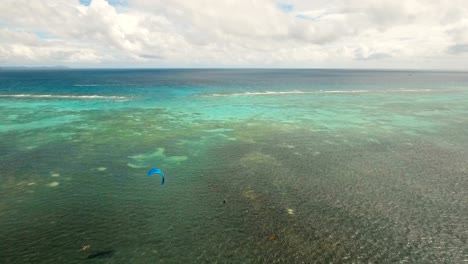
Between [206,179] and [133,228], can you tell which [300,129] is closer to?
[206,179]

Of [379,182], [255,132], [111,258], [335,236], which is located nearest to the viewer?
[111,258]

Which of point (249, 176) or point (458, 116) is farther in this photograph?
point (458, 116)

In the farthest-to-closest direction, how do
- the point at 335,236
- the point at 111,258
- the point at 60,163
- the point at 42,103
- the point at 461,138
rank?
the point at 42,103 < the point at 461,138 < the point at 60,163 < the point at 335,236 < the point at 111,258

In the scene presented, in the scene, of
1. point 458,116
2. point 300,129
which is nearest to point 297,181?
point 300,129

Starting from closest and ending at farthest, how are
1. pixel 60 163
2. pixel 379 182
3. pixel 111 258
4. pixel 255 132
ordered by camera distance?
pixel 111 258 → pixel 379 182 → pixel 60 163 → pixel 255 132

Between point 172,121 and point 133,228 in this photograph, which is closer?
point 133,228

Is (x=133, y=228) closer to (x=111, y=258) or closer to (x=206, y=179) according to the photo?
(x=111, y=258)

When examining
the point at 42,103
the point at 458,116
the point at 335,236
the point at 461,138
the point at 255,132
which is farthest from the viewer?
the point at 42,103

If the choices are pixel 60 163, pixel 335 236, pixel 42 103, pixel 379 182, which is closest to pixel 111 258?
pixel 335 236
